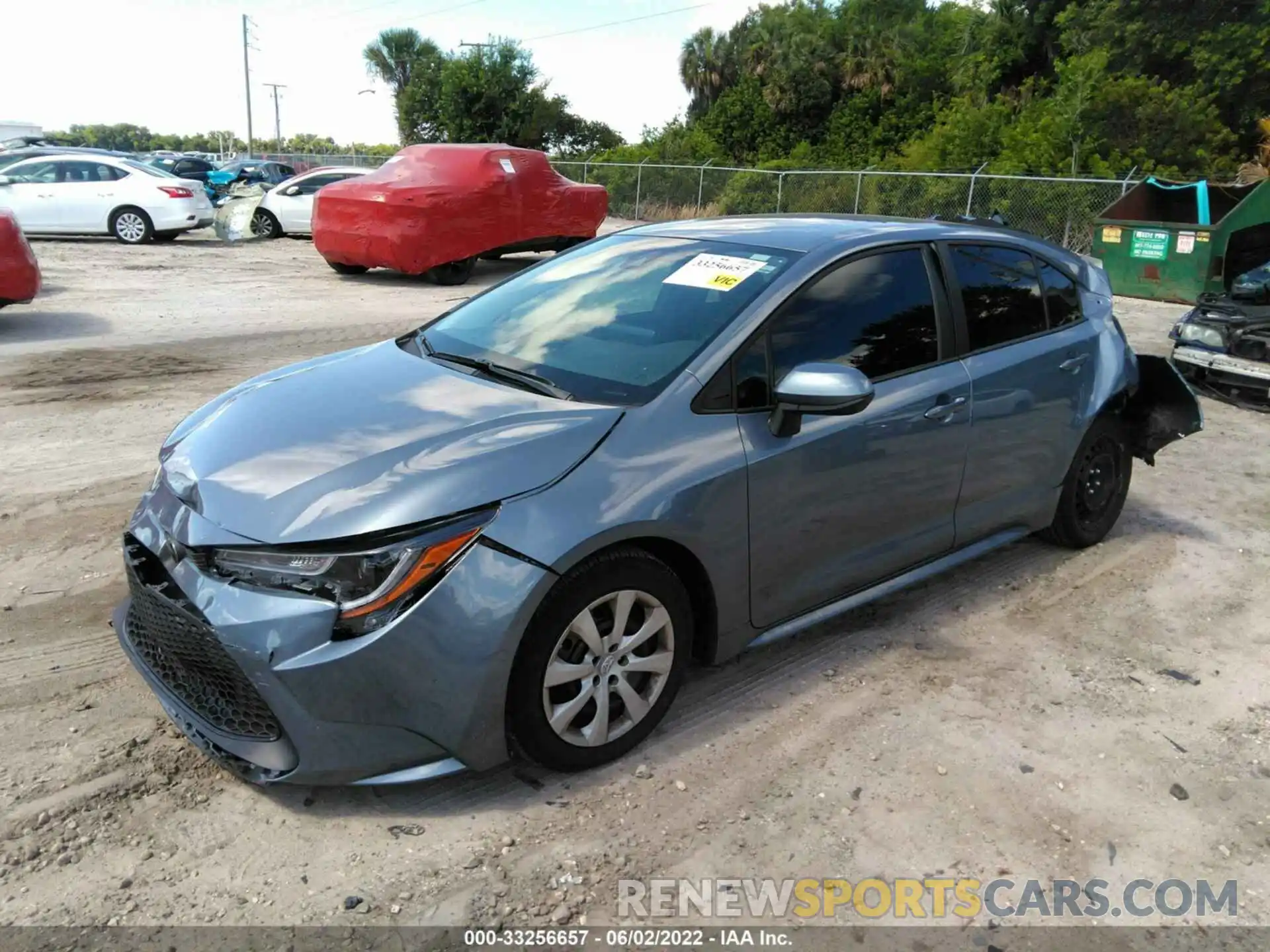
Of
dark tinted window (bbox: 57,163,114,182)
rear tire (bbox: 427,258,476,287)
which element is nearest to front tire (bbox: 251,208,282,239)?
dark tinted window (bbox: 57,163,114,182)

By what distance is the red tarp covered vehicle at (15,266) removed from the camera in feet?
30.4

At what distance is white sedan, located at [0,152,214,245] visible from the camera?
55.2 ft

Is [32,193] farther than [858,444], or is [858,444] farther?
[32,193]

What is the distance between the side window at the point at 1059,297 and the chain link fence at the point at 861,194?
851 centimetres

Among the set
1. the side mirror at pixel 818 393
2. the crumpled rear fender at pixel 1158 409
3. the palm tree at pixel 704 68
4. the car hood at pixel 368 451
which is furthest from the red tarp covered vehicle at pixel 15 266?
the palm tree at pixel 704 68

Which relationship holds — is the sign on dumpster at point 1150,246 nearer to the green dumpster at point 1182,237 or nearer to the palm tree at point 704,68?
the green dumpster at point 1182,237

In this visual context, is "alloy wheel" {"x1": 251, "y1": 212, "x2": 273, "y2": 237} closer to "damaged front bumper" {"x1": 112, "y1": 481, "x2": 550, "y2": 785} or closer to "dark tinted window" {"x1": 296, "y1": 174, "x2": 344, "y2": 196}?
"dark tinted window" {"x1": 296, "y1": 174, "x2": 344, "y2": 196}

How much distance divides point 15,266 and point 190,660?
835 cm

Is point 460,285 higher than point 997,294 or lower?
lower

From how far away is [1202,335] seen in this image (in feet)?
27.4

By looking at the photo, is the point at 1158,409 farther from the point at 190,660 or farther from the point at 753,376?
the point at 190,660

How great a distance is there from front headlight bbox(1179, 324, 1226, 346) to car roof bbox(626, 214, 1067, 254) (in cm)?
472

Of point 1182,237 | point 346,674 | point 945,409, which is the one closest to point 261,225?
point 1182,237

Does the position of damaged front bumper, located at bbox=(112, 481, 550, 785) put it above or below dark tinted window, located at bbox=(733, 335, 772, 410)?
below
